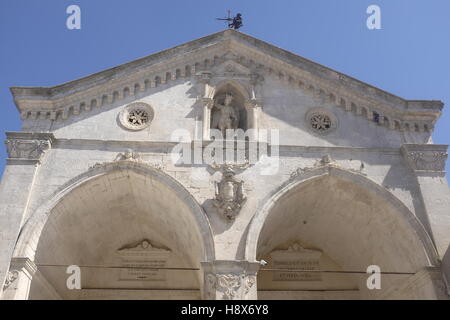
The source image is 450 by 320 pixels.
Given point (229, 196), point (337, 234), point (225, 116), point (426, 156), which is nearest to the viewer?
point (229, 196)

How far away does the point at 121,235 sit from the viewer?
14922 millimetres

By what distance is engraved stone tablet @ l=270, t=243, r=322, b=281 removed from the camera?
14.7 metres

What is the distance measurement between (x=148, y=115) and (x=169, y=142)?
48.4 inches

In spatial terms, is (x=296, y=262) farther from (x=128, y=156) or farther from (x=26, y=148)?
(x=26, y=148)

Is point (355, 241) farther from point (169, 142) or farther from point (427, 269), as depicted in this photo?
point (169, 142)

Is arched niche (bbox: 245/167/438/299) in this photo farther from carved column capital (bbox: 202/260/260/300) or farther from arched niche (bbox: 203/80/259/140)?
arched niche (bbox: 203/80/259/140)

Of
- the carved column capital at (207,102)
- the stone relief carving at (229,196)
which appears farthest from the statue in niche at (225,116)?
the stone relief carving at (229,196)

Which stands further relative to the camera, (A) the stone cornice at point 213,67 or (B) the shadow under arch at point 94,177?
(A) the stone cornice at point 213,67

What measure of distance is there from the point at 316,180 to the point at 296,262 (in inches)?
147

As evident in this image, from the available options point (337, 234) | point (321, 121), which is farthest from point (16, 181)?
point (337, 234)

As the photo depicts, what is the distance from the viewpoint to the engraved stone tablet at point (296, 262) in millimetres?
14742

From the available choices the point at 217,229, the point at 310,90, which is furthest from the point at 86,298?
the point at 310,90

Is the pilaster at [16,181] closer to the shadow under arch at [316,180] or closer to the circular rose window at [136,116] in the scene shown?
the circular rose window at [136,116]
